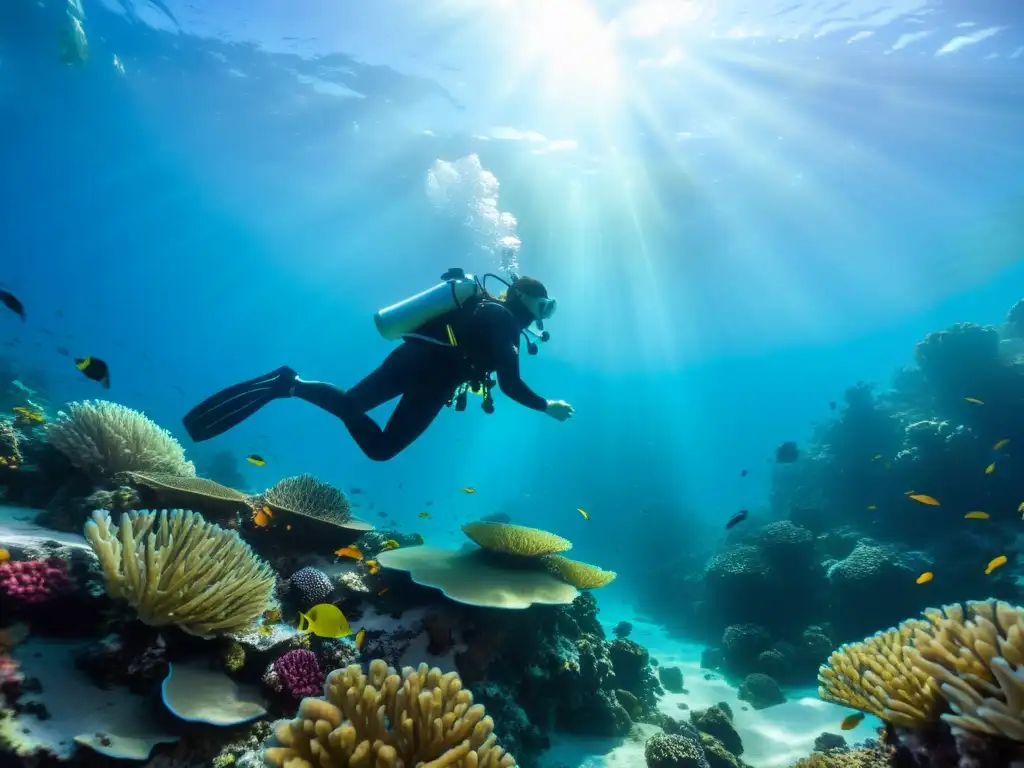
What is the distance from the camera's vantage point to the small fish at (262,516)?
531 cm

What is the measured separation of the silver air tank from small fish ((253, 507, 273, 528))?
2.62 metres

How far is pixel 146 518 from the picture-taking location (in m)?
3.67

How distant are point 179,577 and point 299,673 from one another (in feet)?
4.01

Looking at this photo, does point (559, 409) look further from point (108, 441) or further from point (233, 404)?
point (108, 441)

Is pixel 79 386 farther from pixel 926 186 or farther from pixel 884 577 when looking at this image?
pixel 926 186

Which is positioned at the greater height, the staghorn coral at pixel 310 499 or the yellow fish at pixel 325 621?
the staghorn coral at pixel 310 499

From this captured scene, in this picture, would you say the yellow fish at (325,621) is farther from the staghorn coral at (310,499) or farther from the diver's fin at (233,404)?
the diver's fin at (233,404)

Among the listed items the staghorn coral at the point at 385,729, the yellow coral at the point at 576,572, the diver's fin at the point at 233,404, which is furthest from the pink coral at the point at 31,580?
the yellow coral at the point at 576,572

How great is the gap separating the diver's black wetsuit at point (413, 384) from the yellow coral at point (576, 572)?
2041 mm

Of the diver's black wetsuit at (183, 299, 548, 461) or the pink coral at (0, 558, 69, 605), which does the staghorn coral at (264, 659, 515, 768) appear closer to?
the pink coral at (0, 558, 69, 605)

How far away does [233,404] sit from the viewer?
6.00 metres

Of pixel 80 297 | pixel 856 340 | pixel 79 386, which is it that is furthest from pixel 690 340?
pixel 80 297

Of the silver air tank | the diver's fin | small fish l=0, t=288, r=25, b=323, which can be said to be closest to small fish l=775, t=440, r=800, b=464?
the silver air tank

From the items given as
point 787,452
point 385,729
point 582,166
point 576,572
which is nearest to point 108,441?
point 385,729
